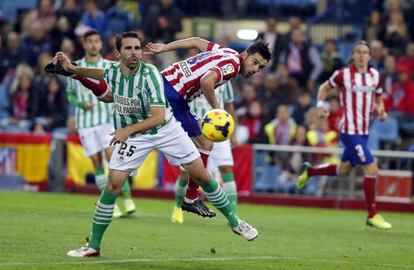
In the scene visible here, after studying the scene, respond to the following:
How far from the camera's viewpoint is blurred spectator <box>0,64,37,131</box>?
26.1m

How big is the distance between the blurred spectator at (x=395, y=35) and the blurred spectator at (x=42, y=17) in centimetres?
789

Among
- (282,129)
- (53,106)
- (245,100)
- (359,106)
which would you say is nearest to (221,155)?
(359,106)

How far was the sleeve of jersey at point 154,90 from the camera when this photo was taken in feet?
38.3

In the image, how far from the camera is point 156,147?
39.9 ft

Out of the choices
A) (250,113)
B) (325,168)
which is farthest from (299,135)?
(325,168)

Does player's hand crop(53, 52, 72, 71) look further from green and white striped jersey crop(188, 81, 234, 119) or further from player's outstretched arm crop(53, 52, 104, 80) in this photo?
green and white striped jersey crop(188, 81, 234, 119)

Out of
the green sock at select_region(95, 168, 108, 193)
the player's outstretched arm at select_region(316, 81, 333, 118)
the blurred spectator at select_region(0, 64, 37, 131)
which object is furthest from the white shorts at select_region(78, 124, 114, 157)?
the blurred spectator at select_region(0, 64, 37, 131)

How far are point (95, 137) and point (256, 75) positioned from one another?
8.92m

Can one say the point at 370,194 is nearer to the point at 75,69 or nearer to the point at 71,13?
the point at 75,69

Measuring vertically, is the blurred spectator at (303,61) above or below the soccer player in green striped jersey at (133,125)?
above

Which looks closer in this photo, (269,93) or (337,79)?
(337,79)

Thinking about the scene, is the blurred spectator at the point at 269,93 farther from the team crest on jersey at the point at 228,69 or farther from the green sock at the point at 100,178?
the team crest on jersey at the point at 228,69

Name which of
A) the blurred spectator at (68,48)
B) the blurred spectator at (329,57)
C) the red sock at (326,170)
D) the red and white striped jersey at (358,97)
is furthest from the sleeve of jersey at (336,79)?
the blurred spectator at (68,48)

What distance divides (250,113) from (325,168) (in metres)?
6.11
